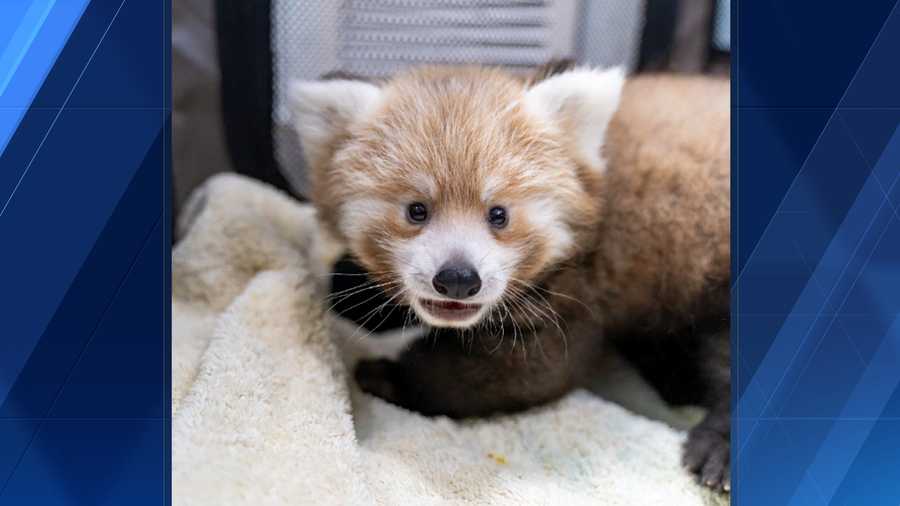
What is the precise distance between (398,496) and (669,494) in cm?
64

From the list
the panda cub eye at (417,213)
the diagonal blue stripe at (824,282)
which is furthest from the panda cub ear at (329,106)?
the diagonal blue stripe at (824,282)

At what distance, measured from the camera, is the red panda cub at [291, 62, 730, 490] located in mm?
2027

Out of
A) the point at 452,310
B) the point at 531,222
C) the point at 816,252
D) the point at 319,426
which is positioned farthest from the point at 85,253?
the point at 816,252

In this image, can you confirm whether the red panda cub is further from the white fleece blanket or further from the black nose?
the white fleece blanket

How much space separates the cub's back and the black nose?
0.53m

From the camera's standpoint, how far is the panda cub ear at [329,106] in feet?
7.10

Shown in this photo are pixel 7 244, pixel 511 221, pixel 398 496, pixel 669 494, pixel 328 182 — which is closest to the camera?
pixel 7 244

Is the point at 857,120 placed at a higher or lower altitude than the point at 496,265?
higher

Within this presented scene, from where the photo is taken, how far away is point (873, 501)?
4.80 feet

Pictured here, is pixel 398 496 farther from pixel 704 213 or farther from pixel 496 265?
pixel 704 213

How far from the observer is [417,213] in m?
2.05

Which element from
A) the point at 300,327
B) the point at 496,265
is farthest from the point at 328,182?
the point at 496,265

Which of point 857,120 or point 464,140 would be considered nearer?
point 857,120

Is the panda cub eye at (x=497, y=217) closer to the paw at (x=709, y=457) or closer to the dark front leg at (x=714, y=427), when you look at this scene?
the dark front leg at (x=714, y=427)
